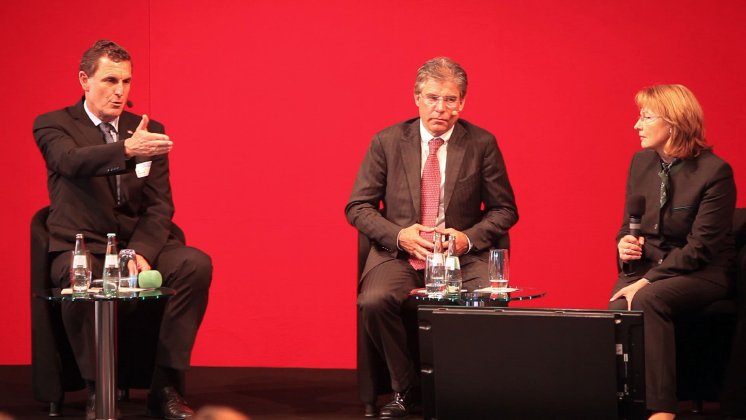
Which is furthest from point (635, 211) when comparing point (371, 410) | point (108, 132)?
point (108, 132)

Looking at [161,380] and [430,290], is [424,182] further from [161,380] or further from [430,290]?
[161,380]

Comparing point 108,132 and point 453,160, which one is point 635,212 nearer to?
point 453,160

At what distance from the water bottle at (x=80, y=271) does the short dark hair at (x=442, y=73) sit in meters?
1.67

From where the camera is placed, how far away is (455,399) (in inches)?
121

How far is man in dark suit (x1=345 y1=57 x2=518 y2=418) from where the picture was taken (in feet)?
15.1

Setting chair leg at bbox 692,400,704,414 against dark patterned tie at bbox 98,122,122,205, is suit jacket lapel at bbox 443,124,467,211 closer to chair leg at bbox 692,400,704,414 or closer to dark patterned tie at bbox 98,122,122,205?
chair leg at bbox 692,400,704,414

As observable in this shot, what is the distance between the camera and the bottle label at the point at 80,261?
4.03 m

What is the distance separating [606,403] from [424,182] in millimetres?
2045

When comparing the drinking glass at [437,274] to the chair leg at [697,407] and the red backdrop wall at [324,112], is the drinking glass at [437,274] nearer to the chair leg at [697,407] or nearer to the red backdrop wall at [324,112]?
the chair leg at [697,407]

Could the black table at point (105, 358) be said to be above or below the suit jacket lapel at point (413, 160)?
below

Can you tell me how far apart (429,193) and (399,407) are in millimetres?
975

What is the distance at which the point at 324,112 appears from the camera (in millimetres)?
5922

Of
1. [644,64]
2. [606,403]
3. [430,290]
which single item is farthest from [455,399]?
[644,64]

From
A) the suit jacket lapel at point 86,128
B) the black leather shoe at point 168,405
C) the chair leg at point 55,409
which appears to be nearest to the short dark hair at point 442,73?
the suit jacket lapel at point 86,128
